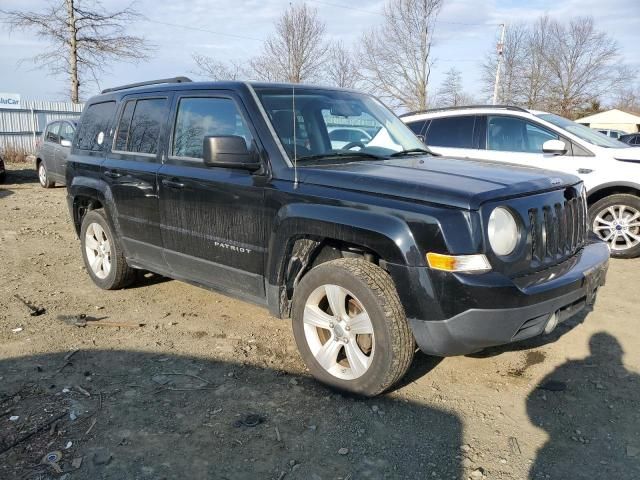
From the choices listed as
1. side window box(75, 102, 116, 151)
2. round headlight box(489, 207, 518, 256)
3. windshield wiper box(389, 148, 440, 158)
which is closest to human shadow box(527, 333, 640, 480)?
round headlight box(489, 207, 518, 256)

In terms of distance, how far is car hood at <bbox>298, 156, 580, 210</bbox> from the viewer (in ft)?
9.43

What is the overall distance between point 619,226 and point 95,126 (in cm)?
630

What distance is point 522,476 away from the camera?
8.52ft

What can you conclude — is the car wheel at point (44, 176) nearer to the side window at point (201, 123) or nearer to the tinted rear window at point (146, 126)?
the tinted rear window at point (146, 126)

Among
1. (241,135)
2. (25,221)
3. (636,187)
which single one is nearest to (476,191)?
(241,135)

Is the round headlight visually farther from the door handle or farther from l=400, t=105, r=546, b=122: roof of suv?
l=400, t=105, r=546, b=122: roof of suv

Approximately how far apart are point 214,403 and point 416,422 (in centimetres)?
120

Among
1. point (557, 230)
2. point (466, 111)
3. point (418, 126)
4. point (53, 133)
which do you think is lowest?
point (557, 230)

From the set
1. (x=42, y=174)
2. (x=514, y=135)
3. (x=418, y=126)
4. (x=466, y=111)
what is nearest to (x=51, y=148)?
(x=42, y=174)

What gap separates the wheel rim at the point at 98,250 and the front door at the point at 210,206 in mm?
1276

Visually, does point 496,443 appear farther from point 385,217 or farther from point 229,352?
point 229,352

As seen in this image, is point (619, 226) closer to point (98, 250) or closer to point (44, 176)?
point (98, 250)

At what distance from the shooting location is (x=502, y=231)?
2912mm

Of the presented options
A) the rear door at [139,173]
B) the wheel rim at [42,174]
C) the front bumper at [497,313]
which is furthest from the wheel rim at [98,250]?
the wheel rim at [42,174]
